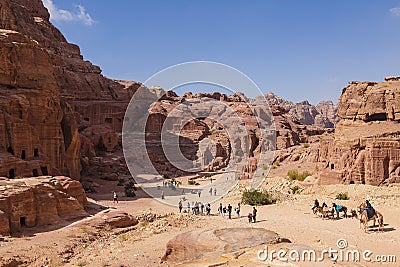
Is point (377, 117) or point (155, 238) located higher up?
point (377, 117)

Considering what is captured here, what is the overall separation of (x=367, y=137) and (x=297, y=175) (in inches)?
401

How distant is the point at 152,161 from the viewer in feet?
198

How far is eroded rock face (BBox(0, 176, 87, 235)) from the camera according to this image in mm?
20391

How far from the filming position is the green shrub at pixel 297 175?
3694 centimetres

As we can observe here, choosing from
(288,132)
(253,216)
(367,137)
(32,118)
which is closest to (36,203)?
(253,216)

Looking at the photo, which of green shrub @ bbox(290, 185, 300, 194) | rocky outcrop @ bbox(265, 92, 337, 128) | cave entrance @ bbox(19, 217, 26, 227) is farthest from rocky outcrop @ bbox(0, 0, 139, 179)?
rocky outcrop @ bbox(265, 92, 337, 128)

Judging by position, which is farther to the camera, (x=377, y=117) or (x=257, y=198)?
(x=377, y=117)

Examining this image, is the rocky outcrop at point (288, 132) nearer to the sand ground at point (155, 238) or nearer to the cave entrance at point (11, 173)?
the sand ground at point (155, 238)

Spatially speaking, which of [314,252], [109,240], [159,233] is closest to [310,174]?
[159,233]

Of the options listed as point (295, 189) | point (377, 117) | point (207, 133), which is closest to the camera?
point (377, 117)

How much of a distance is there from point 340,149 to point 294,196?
5.94 metres

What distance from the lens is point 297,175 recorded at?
37750mm

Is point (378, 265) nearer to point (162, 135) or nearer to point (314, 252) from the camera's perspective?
point (314, 252)

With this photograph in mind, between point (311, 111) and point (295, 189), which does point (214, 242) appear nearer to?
point (295, 189)
